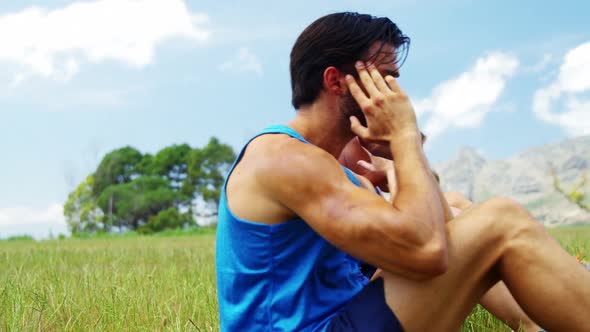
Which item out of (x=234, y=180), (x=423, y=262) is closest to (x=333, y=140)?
(x=234, y=180)

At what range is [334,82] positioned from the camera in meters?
2.56

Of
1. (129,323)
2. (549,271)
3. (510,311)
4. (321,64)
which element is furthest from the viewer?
(129,323)

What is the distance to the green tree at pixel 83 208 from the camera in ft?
102

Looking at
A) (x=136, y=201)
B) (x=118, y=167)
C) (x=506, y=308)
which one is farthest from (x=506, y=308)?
(x=118, y=167)

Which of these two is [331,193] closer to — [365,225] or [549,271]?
[365,225]

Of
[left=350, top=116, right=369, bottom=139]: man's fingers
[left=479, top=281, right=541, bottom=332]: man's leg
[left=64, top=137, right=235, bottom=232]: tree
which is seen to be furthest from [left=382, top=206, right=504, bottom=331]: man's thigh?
[left=64, top=137, right=235, bottom=232]: tree

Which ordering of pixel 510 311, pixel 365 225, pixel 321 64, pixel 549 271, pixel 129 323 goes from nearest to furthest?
pixel 365 225 → pixel 549 271 → pixel 321 64 → pixel 510 311 → pixel 129 323

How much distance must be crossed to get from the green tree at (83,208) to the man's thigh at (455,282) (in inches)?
1197

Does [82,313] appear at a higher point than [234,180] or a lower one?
lower

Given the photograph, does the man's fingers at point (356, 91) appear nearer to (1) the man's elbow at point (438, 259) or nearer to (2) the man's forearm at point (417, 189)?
(2) the man's forearm at point (417, 189)

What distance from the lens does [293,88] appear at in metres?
2.69

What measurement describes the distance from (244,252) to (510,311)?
5.66ft

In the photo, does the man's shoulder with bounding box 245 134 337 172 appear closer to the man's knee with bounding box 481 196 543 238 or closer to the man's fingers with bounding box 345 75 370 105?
the man's fingers with bounding box 345 75 370 105

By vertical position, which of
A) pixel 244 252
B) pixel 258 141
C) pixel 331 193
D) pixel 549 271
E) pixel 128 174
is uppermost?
pixel 258 141
